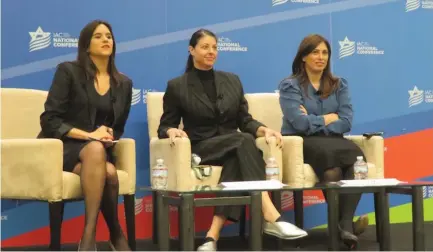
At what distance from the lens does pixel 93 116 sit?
3.61 meters

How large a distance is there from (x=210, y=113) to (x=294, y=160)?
594 millimetres

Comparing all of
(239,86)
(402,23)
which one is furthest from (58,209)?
(402,23)

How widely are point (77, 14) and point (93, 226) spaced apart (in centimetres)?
176

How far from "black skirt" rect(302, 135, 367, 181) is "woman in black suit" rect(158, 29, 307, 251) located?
0.28m

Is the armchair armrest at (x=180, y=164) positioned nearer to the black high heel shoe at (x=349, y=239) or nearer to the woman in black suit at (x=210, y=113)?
the woman in black suit at (x=210, y=113)

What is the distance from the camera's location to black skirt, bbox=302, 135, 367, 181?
151 inches

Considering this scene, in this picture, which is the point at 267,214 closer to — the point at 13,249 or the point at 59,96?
the point at 59,96

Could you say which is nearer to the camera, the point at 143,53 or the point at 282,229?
the point at 282,229

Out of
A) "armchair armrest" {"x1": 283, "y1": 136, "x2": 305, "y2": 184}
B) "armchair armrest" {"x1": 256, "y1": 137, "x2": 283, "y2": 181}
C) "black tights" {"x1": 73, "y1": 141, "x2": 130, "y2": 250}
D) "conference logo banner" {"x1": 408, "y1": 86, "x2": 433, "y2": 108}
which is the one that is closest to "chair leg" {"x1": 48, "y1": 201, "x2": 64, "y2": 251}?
"black tights" {"x1": 73, "y1": 141, "x2": 130, "y2": 250}

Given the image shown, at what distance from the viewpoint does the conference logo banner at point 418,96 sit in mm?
5183

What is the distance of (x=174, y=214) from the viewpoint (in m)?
4.54

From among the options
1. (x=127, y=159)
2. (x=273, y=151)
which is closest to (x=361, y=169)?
(x=273, y=151)

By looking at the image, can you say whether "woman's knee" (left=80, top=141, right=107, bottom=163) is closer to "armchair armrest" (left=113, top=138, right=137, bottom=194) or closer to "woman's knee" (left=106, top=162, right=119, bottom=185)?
"woman's knee" (left=106, top=162, right=119, bottom=185)

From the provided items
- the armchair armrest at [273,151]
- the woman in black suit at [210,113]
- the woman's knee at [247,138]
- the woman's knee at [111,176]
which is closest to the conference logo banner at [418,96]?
the woman in black suit at [210,113]
